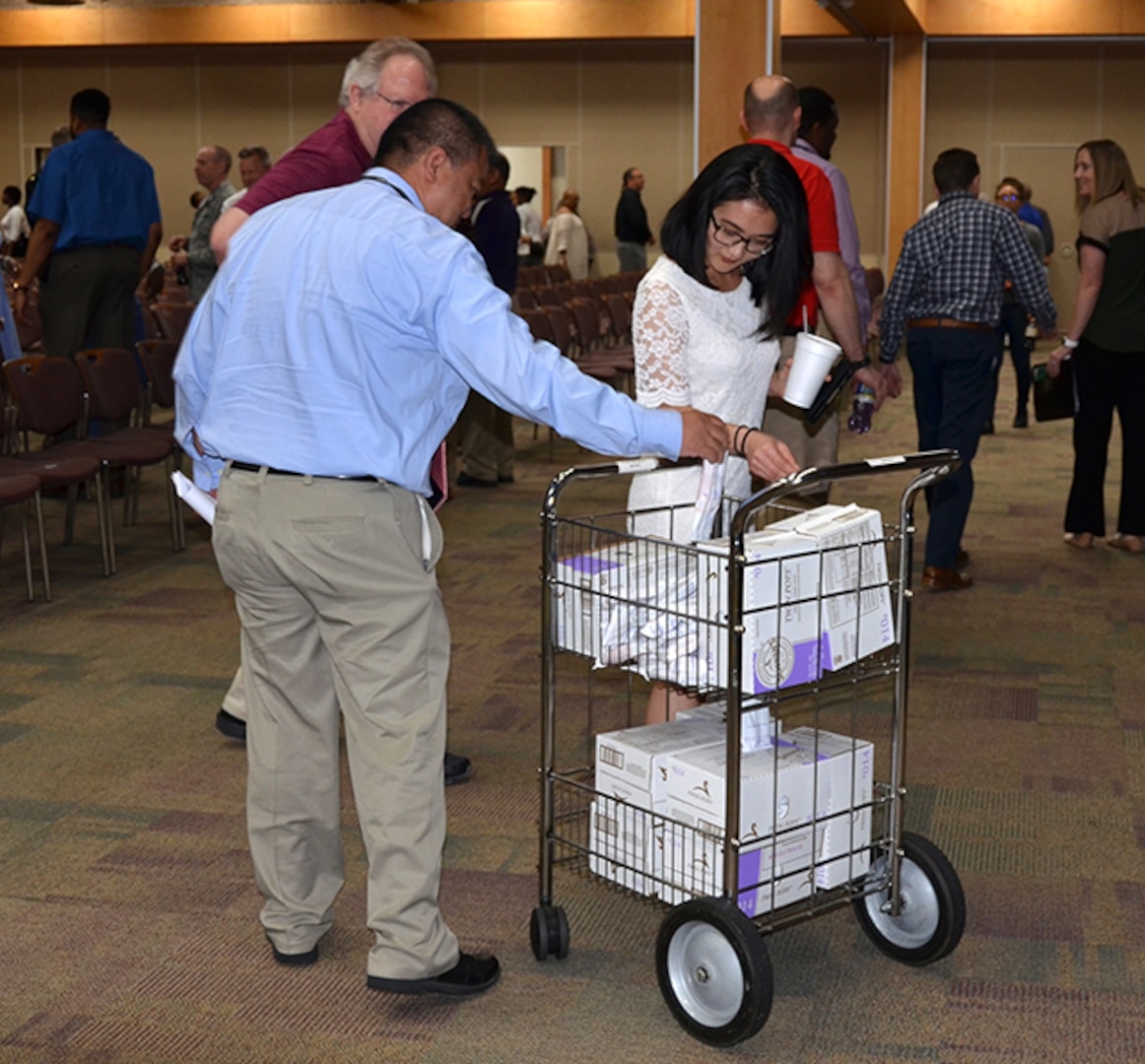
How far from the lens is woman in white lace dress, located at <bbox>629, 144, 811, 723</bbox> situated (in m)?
3.01

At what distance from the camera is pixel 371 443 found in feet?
8.07

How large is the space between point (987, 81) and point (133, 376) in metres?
13.9

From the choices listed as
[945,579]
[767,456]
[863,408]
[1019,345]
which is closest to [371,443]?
[767,456]

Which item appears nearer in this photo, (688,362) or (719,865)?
(719,865)

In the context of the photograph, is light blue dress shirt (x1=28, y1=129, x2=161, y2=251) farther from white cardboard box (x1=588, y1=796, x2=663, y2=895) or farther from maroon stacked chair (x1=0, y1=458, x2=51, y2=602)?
A: white cardboard box (x1=588, y1=796, x2=663, y2=895)

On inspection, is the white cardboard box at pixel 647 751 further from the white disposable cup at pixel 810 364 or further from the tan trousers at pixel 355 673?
the white disposable cup at pixel 810 364

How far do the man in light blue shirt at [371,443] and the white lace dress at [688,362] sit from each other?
0.54 meters

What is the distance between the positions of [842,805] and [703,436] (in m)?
0.69

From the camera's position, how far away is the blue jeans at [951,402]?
5.66 m

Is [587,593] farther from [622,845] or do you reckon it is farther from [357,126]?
[357,126]

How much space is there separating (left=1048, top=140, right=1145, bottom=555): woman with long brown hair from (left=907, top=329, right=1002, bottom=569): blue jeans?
66cm

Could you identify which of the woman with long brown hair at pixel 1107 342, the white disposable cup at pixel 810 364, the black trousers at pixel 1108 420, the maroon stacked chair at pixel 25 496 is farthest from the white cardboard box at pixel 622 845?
the black trousers at pixel 1108 420

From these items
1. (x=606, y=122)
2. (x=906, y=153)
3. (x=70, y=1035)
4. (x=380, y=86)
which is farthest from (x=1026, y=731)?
(x=606, y=122)

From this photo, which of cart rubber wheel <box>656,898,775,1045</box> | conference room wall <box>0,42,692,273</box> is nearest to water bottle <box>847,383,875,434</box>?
cart rubber wheel <box>656,898,775,1045</box>
